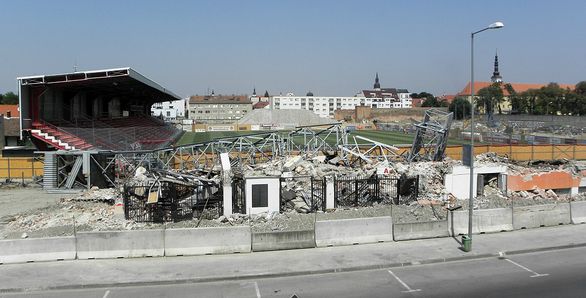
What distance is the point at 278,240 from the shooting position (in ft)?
54.5

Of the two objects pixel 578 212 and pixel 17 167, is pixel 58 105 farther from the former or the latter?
pixel 578 212

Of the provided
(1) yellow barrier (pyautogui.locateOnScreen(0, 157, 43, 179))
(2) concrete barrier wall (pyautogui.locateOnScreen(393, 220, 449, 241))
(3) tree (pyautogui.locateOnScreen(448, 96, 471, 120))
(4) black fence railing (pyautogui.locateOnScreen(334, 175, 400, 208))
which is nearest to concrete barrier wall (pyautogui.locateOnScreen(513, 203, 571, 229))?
(2) concrete barrier wall (pyautogui.locateOnScreen(393, 220, 449, 241))

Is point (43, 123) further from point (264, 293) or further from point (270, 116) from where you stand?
point (270, 116)

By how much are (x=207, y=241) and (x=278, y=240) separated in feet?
7.85

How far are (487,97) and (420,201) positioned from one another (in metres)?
138

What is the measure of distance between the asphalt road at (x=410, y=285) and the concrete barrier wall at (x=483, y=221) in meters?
3.23

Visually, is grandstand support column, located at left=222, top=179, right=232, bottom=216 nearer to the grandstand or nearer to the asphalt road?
the asphalt road

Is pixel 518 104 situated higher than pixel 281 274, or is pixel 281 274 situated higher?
pixel 518 104

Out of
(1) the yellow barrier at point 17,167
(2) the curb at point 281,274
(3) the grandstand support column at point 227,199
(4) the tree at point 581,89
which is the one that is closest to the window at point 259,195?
(3) the grandstand support column at point 227,199

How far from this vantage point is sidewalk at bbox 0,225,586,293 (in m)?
14.0

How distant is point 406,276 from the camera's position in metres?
14.2

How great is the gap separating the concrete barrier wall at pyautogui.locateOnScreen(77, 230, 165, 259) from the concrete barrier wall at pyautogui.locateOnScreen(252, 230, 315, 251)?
10.3ft

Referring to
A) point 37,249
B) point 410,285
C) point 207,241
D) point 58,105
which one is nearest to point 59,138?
point 58,105

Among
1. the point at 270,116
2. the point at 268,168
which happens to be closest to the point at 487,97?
the point at 270,116
